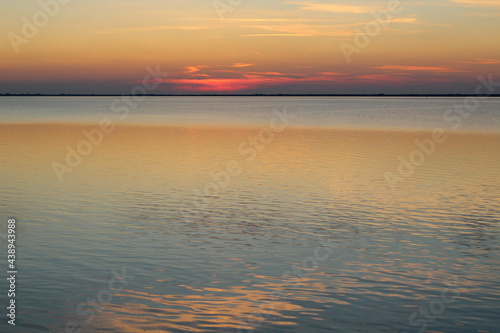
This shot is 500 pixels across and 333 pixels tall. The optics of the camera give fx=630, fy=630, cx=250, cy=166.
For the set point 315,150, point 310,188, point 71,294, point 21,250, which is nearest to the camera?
point 71,294

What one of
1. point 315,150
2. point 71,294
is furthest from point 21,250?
point 315,150

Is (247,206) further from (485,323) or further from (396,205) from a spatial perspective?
(485,323)

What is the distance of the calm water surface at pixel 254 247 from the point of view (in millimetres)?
15320

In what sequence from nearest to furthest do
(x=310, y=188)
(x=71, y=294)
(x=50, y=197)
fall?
(x=71, y=294)
(x=50, y=197)
(x=310, y=188)

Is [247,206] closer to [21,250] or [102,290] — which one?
[21,250]

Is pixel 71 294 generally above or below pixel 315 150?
below

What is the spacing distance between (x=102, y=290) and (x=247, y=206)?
1316 cm

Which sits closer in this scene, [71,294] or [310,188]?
[71,294]

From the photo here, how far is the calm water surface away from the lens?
15.3 metres

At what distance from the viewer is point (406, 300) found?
16.4 meters

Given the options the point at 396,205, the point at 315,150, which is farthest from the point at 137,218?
the point at 315,150

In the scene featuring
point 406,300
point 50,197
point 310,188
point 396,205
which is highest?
point 310,188

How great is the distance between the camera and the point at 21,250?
21078 mm

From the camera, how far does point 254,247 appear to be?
71.6 feet
